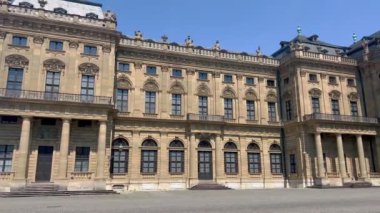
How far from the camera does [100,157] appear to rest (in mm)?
29469

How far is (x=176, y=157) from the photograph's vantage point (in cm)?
3575

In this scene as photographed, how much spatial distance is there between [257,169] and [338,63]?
1732 cm

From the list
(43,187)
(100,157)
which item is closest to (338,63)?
(100,157)

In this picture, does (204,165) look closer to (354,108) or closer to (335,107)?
(335,107)

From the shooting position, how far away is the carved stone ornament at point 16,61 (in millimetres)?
30142

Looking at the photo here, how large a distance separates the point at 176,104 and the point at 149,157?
682 centimetres

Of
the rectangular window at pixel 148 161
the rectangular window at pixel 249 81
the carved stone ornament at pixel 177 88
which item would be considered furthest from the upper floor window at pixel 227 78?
the rectangular window at pixel 148 161

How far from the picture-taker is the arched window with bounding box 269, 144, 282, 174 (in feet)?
129

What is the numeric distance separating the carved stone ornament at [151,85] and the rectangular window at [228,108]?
8646 mm

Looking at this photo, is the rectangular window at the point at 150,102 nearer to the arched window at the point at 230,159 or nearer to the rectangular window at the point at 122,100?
the rectangular window at the point at 122,100

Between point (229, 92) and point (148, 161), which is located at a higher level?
point (229, 92)

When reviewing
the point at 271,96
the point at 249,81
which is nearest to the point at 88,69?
the point at 249,81

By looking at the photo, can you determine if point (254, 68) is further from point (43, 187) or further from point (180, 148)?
point (43, 187)

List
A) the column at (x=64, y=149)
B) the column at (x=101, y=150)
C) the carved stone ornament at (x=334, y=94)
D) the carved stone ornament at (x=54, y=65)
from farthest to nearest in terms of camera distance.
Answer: the carved stone ornament at (x=334, y=94) < the carved stone ornament at (x=54, y=65) < the column at (x=101, y=150) < the column at (x=64, y=149)
